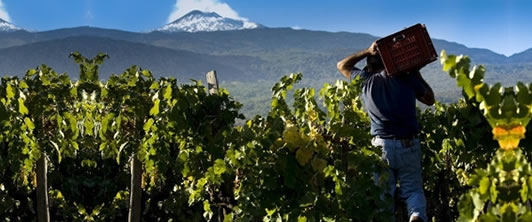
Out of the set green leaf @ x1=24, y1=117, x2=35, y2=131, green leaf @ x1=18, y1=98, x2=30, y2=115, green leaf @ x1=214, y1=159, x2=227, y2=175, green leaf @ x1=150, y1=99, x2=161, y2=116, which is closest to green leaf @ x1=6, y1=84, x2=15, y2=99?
green leaf @ x1=18, y1=98, x2=30, y2=115

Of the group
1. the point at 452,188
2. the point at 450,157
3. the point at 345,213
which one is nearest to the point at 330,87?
the point at 345,213

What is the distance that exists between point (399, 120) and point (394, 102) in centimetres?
14

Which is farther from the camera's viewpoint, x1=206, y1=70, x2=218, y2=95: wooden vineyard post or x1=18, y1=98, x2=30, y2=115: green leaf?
x1=206, y1=70, x2=218, y2=95: wooden vineyard post

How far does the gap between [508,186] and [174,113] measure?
3.23 meters

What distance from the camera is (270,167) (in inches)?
170

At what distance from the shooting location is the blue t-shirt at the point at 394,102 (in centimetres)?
478

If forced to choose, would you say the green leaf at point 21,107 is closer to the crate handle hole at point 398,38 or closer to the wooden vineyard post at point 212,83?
the wooden vineyard post at point 212,83

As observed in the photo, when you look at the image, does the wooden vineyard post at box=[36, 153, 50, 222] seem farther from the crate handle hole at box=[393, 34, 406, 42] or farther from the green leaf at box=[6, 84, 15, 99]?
the crate handle hole at box=[393, 34, 406, 42]

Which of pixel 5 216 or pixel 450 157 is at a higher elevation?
pixel 450 157

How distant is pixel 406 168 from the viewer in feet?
16.1

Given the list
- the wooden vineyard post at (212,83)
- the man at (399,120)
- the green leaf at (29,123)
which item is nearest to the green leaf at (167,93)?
the wooden vineyard post at (212,83)

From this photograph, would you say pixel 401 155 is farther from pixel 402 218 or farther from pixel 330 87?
pixel 402 218

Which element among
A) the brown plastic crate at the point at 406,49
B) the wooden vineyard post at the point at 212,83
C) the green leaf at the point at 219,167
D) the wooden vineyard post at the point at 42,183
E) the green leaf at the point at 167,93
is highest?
the brown plastic crate at the point at 406,49

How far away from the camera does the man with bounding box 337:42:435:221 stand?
479 centimetres
